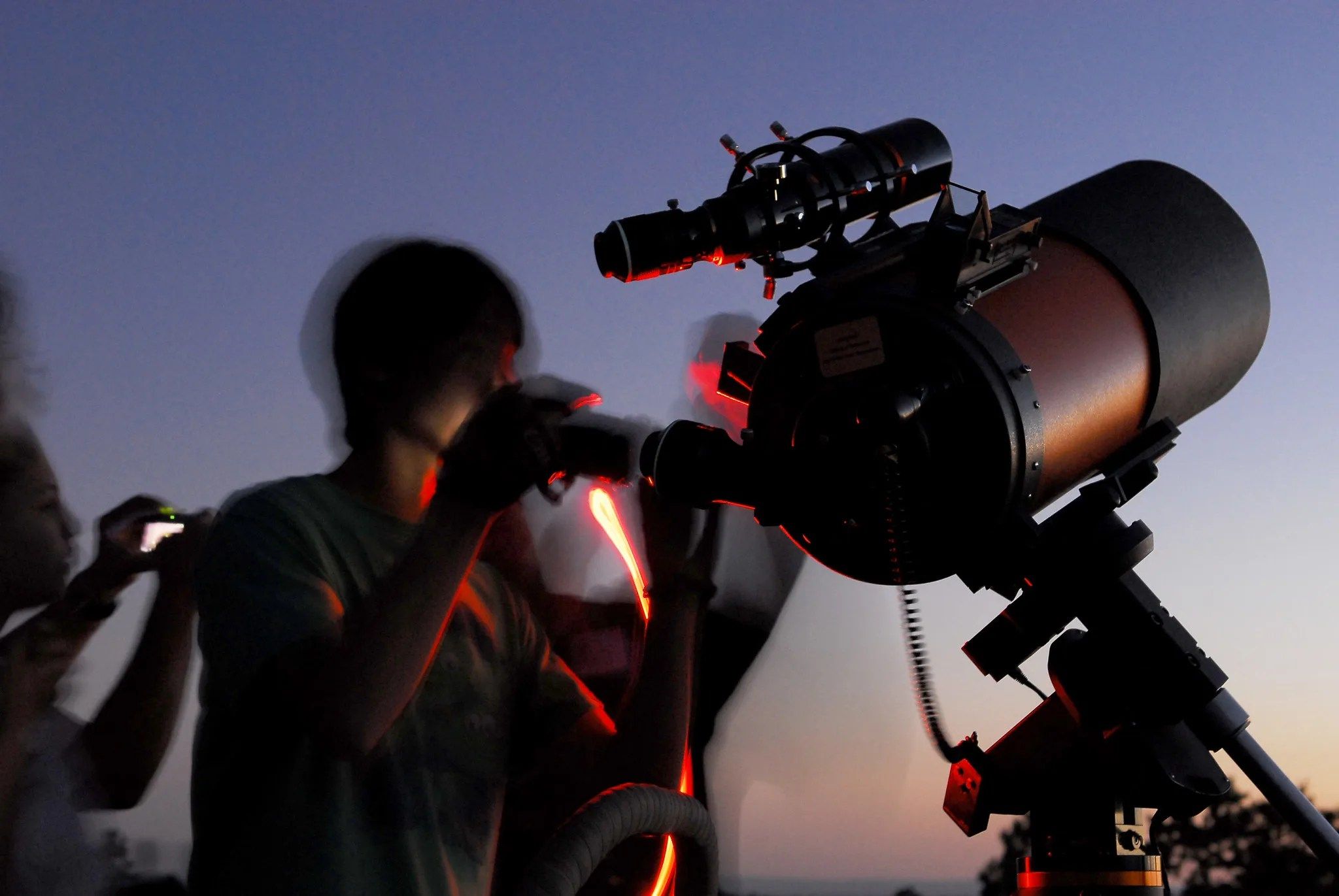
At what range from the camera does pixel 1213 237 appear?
148cm

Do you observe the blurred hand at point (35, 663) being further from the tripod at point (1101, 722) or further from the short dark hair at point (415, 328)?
the tripod at point (1101, 722)

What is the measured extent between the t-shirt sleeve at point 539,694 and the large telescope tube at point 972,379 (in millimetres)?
479

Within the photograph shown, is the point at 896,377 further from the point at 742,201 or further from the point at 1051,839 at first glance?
the point at 1051,839

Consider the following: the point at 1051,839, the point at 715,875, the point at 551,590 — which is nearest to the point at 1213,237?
the point at 1051,839

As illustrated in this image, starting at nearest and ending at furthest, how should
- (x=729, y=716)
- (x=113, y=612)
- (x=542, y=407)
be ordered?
(x=542, y=407), (x=113, y=612), (x=729, y=716)

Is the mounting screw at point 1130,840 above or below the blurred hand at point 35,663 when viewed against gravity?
below

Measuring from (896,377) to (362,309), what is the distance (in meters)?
0.75

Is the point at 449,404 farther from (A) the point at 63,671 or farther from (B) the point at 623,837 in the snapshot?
(A) the point at 63,671

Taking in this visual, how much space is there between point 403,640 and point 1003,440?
683 millimetres

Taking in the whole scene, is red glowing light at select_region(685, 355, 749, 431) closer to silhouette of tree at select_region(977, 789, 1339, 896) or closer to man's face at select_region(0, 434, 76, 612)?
man's face at select_region(0, 434, 76, 612)

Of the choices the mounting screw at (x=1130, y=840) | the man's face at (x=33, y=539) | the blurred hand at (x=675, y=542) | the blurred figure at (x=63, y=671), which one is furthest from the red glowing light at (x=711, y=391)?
the man's face at (x=33, y=539)

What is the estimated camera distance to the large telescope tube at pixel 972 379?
4.00 ft

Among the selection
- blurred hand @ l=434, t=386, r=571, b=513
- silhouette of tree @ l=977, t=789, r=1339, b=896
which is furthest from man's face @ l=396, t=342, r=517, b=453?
silhouette of tree @ l=977, t=789, r=1339, b=896

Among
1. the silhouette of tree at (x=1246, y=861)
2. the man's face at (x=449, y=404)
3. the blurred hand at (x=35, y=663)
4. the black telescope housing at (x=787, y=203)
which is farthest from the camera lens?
the silhouette of tree at (x=1246, y=861)
